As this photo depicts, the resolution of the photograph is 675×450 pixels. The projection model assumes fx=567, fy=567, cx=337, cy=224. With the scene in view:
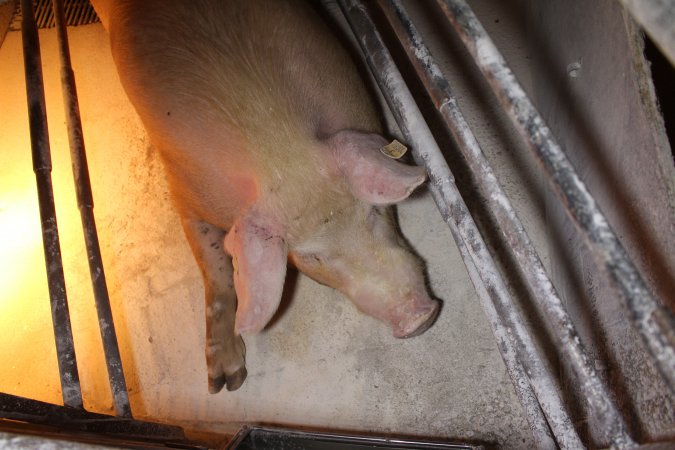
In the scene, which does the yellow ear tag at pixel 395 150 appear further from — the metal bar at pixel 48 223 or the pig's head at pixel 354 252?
the metal bar at pixel 48 223

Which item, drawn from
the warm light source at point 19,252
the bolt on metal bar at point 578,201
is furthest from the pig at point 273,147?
the warm light source at point 19,252

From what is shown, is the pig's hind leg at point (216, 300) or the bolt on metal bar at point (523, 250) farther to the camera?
the pig's hind leg at point (216, 300)

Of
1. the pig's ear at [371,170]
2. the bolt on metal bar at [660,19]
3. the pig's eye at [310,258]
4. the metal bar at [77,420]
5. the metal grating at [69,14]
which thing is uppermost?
the metal grating at [69,14]

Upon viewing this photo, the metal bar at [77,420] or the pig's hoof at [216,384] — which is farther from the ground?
the metal bar at [77,420]

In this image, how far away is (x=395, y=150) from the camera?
6.78 ft

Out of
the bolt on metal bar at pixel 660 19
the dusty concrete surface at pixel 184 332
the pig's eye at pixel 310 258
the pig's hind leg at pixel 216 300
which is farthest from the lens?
the pig's hind leg at pixel 216 300

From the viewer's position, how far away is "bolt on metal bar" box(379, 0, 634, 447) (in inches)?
53.9

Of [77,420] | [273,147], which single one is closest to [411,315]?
[273,147]

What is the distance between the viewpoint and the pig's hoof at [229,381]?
298cm

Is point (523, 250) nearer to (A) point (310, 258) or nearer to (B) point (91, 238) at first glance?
(A) point (310, 258)

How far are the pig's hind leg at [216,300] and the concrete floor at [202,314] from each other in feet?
0.68

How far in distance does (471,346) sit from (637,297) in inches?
71.5

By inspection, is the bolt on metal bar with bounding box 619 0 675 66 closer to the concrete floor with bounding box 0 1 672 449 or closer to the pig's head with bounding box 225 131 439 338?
the pig's head with bounding box 225 131 439 338

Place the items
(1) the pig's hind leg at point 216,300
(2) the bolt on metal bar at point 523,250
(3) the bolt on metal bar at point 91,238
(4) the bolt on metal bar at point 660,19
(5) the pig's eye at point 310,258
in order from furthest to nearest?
1. (1) the pig's hind leg at point 216,300
2. (3) the bolt on metal bar at point 91,238
3. (5) the pig's eye at point 310,258
4. (2) the bolt on metal bar at point 523,250
5. (4) the bolt on metal bar at point 660,19
